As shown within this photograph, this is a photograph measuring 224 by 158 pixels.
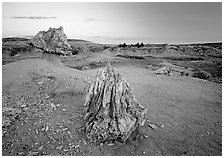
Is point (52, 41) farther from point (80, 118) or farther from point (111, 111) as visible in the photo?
point (111, 111)

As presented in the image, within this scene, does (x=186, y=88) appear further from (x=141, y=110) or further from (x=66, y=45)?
(x=66, y=45)

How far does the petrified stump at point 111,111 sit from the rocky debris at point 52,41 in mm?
7601

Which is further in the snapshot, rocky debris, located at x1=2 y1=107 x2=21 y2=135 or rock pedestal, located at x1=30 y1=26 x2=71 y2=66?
rock pedestal, located at x1=30 y1=26 x2=71 y2=66

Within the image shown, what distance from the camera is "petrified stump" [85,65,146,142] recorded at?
5.06 m

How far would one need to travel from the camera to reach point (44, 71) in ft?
32.2

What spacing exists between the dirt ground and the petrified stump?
0.27 metres

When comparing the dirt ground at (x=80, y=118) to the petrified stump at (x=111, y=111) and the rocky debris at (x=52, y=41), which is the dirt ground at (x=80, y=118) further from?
the rocky debris at (x=52, y=41)

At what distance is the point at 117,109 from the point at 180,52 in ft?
99.0

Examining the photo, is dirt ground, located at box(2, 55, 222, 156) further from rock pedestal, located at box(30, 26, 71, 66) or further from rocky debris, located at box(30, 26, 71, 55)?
rocky debris, located at box(30, 26, 71, 55)

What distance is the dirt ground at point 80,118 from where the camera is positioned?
199 inches

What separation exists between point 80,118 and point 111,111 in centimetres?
143

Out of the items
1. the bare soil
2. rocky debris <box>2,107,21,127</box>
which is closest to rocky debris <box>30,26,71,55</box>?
the bare soil

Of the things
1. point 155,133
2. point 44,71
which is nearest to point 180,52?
point 44,71

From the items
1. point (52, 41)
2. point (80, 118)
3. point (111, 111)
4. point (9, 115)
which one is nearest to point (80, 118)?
point (80, 118)
